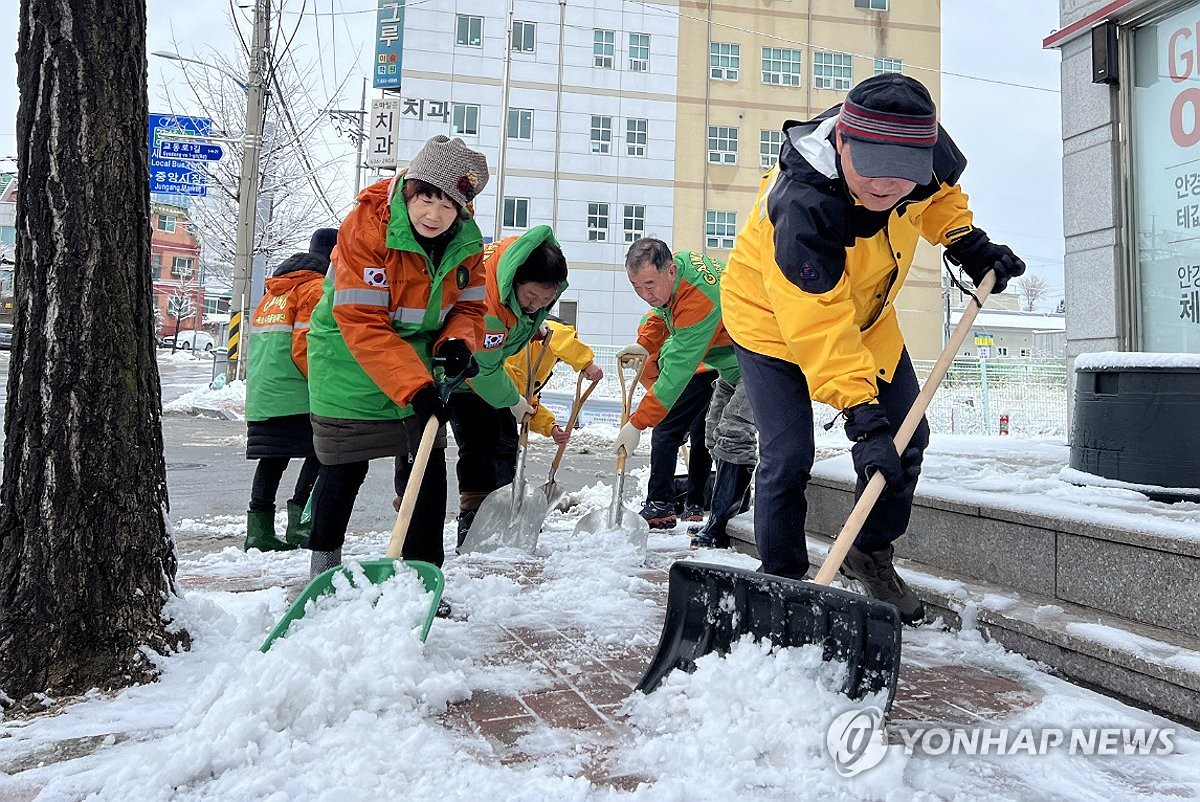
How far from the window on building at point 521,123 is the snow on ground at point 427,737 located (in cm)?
2391

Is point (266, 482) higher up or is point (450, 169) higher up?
point (450, 169)

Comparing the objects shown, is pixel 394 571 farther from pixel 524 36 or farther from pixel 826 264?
pixel 524 36

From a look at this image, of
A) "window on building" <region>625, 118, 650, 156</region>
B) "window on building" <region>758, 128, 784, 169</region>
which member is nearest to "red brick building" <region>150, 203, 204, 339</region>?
"window on building" <region>625, 118, 650, 156</region>

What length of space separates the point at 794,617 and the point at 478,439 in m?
2.58

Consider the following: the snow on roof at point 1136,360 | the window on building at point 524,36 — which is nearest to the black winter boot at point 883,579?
the snow on roof at point 1136,360

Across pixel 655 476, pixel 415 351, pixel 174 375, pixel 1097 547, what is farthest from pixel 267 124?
pixel 1097 547

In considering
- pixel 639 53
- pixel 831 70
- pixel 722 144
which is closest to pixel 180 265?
pixel 639 53

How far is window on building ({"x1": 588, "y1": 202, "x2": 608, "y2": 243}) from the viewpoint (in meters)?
25.5

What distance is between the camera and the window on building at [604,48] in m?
25.5

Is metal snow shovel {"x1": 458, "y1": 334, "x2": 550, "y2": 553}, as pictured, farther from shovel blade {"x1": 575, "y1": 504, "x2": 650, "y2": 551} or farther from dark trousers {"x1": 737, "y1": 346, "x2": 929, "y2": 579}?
dark trousers {"x1": 737, "y1": 346, "x2": 929, "y2": 579}

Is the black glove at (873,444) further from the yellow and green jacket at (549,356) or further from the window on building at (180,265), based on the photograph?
the window on building at (180,265)

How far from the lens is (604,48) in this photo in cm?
2555

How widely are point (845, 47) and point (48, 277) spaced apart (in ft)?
93.8

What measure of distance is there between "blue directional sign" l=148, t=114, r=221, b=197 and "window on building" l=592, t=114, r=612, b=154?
13.8m
